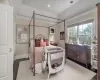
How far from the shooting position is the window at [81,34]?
3.13 meters

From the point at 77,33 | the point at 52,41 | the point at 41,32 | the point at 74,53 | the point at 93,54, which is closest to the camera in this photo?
the point at 93,54

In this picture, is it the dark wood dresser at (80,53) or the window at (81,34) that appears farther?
the window at (81,34)

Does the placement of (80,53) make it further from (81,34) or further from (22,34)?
(22,34)

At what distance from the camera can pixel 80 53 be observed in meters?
3.10

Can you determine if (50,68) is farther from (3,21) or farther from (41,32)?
(41,32)

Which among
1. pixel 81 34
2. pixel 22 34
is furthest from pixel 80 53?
pixel 22 34

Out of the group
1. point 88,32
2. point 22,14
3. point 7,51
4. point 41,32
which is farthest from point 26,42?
point 88,32

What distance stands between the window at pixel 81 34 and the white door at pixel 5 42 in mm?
3110

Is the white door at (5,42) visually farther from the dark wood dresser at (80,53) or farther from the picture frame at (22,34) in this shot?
the dark wood dresser at (80,53)

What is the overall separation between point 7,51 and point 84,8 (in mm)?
3459

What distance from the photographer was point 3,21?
1814 millimetres

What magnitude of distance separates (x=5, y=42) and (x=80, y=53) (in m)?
2.89

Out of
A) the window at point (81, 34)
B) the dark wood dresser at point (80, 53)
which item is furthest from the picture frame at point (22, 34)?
the window at point (81, 34)

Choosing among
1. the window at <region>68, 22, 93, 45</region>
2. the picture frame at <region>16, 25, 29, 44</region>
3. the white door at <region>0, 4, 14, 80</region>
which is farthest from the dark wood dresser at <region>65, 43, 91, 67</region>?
the white door at <region>0, 4, 14, 80</region>
